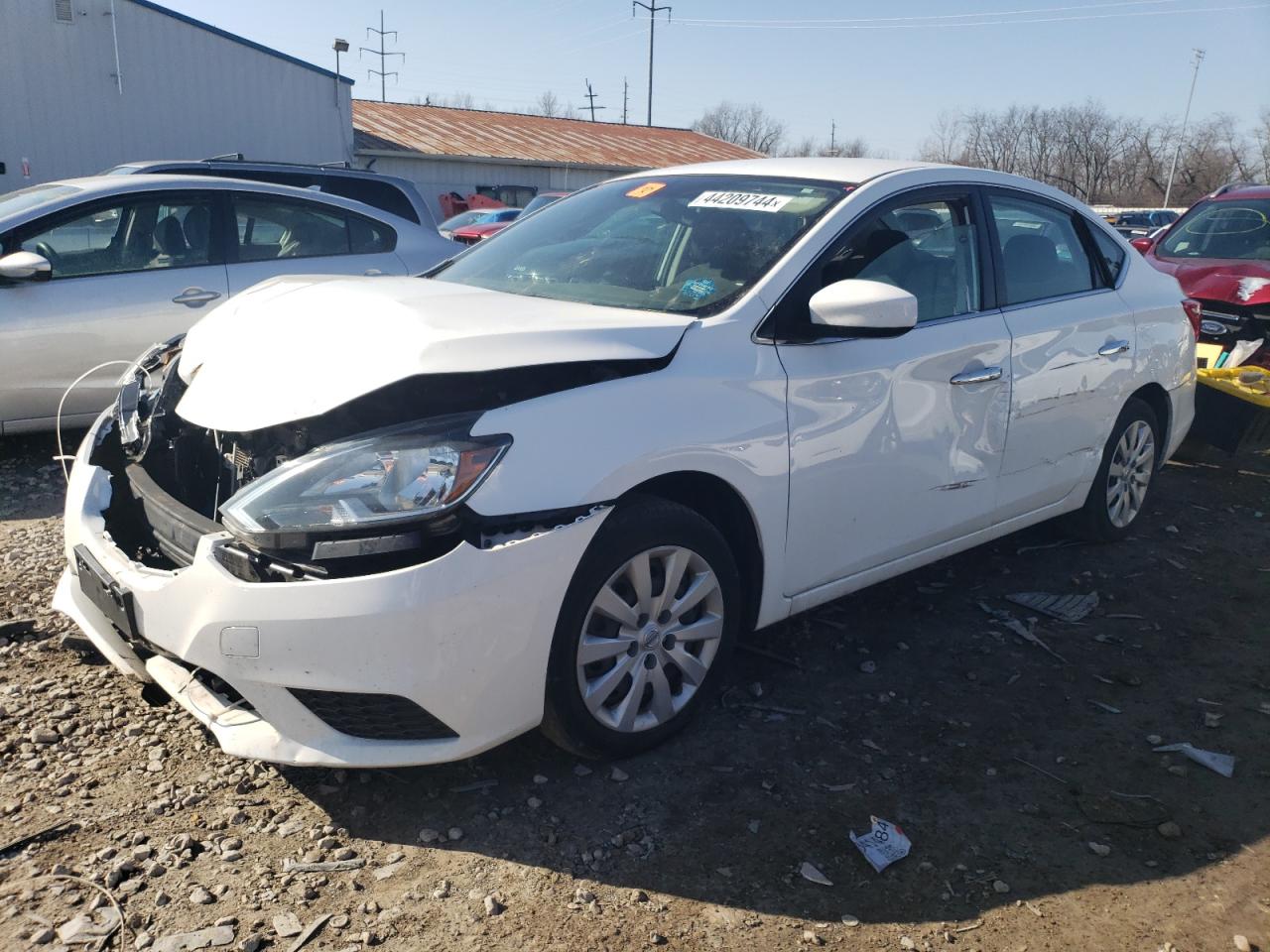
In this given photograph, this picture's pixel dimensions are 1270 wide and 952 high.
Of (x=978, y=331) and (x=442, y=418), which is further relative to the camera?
(x=978, y=331)

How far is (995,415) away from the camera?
4.04 meters

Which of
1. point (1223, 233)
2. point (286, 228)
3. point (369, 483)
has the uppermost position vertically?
point (1223, 233)

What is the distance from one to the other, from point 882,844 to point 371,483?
165 centimetres

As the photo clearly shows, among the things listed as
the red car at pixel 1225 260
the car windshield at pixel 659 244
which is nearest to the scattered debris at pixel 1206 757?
the car windshield at pixel 659 244

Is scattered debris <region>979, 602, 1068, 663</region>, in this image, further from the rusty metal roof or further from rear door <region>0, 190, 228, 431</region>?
the rusty metal roof

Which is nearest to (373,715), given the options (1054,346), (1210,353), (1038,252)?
(1054,346)

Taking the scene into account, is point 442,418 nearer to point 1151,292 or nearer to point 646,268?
point 646,268

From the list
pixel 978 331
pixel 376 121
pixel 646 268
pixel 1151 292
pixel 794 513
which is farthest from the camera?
pixel 376 121

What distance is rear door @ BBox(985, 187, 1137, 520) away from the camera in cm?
420

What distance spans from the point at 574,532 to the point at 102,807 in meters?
1.46

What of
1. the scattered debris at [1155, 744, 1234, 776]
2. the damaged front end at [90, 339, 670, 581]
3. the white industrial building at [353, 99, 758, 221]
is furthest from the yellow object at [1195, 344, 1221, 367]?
the white industrial building at [353, 99, 758, 221]

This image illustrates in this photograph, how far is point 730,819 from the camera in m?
2.90

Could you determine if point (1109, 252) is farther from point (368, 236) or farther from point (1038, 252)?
point (368, 236)

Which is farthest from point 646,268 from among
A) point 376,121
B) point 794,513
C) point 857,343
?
point 376,121
